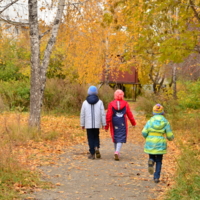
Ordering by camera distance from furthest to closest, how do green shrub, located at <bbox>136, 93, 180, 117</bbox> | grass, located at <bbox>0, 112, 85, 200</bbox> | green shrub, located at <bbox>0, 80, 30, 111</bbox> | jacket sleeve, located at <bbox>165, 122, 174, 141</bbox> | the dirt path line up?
green shrub, located at <bbox>0, 80, 30, 111</bbox> < green shrub, located at <bbox>136, 93, 180, 117</bbox> < jacket sleeve, located at <bbox>165, 122, 174, 141</bbox> < grass, located at <bbox>0, 112, 85, 200</bbox> < the dirt path

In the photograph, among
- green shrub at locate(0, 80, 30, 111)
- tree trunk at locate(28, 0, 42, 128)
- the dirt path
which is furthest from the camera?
green shrub at locate(0, 80, 30, 111)

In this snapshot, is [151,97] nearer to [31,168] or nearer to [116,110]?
[116,110]

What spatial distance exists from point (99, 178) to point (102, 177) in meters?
0.10

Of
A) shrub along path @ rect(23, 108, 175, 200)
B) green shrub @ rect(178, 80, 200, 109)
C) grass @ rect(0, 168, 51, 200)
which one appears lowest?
shrub along path @ rect(23, 108, 175, 200)

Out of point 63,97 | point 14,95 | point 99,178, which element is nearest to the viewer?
point 99,178

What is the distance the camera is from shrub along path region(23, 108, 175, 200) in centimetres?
611

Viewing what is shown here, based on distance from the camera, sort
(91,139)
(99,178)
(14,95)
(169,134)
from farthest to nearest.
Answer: (14,95)
(91,139)
(99,178)
(169,134)

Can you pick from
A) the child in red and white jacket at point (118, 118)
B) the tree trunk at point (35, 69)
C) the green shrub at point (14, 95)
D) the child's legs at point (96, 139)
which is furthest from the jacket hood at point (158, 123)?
the green shrub at point (14, 95)

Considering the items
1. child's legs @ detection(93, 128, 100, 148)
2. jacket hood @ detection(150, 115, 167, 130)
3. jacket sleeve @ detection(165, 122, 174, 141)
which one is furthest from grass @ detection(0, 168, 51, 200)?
child's legs @ detection(93, 128, 100, 148)

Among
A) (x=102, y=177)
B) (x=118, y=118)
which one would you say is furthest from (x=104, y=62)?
(x=102, y=177)

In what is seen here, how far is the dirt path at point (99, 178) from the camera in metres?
6.09

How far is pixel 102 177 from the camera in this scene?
7406mm

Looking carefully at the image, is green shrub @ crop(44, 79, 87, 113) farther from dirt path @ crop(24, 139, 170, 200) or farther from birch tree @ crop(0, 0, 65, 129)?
dirt path @ crop(24, 139, 170, 200)

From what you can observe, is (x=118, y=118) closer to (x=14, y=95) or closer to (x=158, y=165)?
(x=158, y=165)
